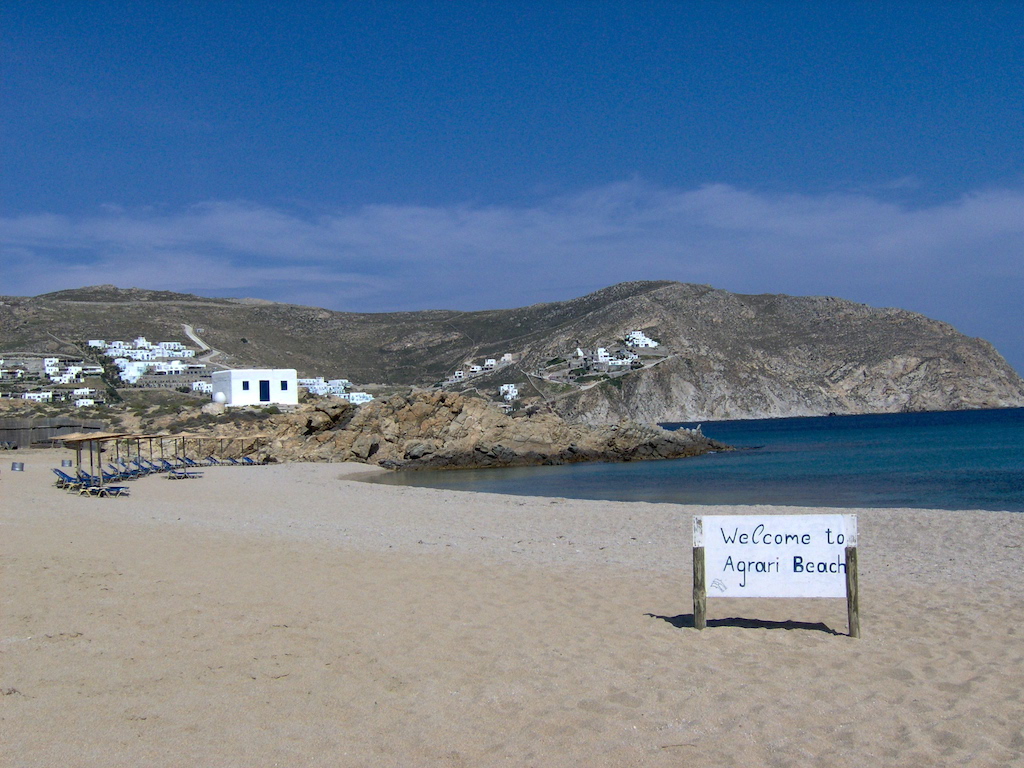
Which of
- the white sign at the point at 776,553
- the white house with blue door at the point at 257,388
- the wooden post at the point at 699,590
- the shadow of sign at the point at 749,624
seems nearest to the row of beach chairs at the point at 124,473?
the white house with blue door at the point at 257,388

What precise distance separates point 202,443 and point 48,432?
1053 centimetres

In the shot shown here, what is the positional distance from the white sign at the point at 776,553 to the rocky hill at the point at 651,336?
79.9 meters

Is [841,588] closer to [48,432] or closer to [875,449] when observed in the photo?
[875,449]

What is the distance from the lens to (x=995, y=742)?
4574 mm

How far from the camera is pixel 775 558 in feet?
22.3

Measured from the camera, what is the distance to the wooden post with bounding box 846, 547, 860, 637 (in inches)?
262

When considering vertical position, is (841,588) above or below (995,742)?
above

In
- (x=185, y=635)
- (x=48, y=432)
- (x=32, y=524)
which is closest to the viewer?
(x=185, y=635)

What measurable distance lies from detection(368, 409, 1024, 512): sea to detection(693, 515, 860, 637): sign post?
1486cm

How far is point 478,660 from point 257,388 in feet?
167

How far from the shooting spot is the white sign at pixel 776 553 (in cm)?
672

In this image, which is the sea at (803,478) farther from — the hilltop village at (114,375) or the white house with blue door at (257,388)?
the hilltop village at (114,375)

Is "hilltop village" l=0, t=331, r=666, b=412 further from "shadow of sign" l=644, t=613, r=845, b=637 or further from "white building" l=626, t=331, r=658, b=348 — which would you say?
"shadow of sign" l=644, t=613, r=845, b=637

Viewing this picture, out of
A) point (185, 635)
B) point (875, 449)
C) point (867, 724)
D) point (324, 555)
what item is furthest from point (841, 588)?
point (875, 449)
